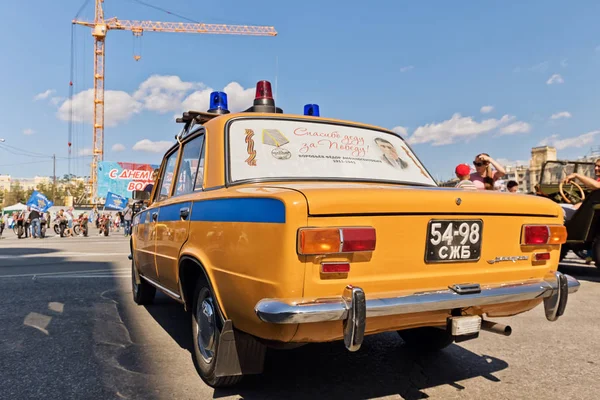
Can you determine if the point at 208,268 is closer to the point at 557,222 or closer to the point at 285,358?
the point at 285,358

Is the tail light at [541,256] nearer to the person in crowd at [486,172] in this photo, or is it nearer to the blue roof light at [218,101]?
the blue roof light at [218,101]

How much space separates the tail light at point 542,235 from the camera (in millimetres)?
2721

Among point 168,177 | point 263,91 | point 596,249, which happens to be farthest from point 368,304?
point 596,249

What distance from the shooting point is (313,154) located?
Answer: 3266 mm

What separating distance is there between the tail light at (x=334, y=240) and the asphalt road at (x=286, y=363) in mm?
1118

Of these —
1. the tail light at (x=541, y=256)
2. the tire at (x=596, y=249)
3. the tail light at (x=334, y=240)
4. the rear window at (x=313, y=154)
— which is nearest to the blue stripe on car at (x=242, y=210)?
the tail light at (x=334, y=240)

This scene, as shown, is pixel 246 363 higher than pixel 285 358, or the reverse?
pixel 246 363

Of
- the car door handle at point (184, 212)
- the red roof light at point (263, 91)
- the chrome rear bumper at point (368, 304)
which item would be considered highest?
the red roof light at point (263, 91)

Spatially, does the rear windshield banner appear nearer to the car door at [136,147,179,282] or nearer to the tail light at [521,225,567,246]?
the car door at [136,147,179,282]

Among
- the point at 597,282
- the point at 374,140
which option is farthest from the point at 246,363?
the point at 597,282

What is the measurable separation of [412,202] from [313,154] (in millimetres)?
1085

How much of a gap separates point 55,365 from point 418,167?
3112mm

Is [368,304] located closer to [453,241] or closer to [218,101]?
[453,241]

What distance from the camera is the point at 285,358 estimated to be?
348 cm
